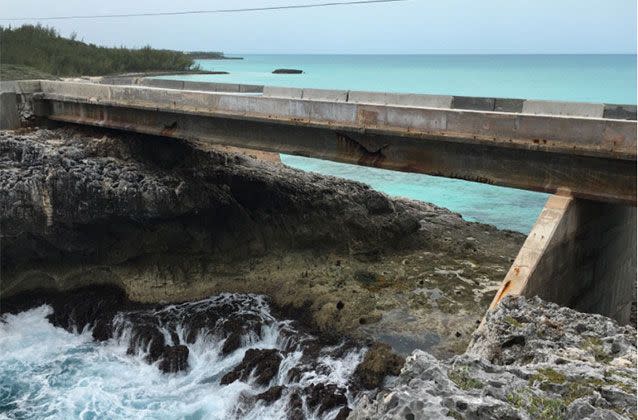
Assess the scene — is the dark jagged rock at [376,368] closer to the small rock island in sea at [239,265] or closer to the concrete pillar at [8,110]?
the small rock island in sea at [239,265]

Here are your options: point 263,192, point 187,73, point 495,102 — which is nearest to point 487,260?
point 495,102

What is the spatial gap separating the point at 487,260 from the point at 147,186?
8008mm

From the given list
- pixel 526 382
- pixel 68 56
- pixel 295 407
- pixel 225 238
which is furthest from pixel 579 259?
pixel 68 56

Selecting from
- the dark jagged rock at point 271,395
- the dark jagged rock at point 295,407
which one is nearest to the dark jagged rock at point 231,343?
the dark jagged rock at point 271,395

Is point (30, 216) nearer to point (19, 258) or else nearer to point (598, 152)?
point (19, 258)

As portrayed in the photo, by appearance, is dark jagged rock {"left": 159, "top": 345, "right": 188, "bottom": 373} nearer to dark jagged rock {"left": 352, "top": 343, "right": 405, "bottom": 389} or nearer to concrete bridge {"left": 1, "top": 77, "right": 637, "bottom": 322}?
dark jagged rock {"left": 352, "top": 343, "right": 405, "bottom": 389}

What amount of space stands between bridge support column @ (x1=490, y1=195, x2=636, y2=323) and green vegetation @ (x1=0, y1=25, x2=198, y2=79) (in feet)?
101

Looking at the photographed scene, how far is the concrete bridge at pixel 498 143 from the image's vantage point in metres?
9.16

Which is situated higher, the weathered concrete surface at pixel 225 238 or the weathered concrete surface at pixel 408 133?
the weathered concrete surface at pixel 408 133

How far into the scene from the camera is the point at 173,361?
11.5 m

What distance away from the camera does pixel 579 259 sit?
9.91m

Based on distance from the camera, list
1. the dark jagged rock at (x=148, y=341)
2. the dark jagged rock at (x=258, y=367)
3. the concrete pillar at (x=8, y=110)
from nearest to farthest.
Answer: the dark jagged rock at (x=258, y=367) → the dark jagged rock at (x=148, y=341) → the concrete pillar at (x=8, y=110)

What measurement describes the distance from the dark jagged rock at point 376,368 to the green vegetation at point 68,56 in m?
28.7

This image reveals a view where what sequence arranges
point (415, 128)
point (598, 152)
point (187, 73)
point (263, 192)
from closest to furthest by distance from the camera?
point (598, 152), point (415, 128), point (263, 192), point (187, 73)
